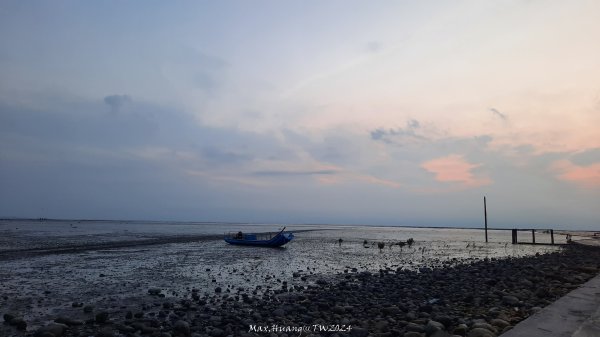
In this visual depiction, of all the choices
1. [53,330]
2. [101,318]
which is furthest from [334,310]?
[53,330]

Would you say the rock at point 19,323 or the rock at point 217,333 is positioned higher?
the rock at point 217,333

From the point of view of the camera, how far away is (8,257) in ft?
99.6

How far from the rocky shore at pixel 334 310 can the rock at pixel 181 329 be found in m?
0.02

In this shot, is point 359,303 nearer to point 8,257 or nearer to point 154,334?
point 154,334

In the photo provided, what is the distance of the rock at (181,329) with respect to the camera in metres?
10.3

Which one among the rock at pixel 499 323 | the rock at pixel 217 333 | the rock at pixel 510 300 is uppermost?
the rock at pixel 499 323

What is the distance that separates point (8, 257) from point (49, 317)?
23272 mm

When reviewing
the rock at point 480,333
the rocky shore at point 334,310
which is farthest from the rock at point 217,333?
the rock at point 480,333

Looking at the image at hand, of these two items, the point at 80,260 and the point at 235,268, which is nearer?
the point at 235,268

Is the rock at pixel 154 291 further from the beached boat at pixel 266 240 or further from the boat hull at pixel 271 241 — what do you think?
the boat hull at pixel 271 241

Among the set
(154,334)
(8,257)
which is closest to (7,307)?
(154,334)

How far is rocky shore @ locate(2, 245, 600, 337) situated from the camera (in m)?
9.98

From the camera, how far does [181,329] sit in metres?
10.4

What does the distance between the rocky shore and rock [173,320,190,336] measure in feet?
0.05
